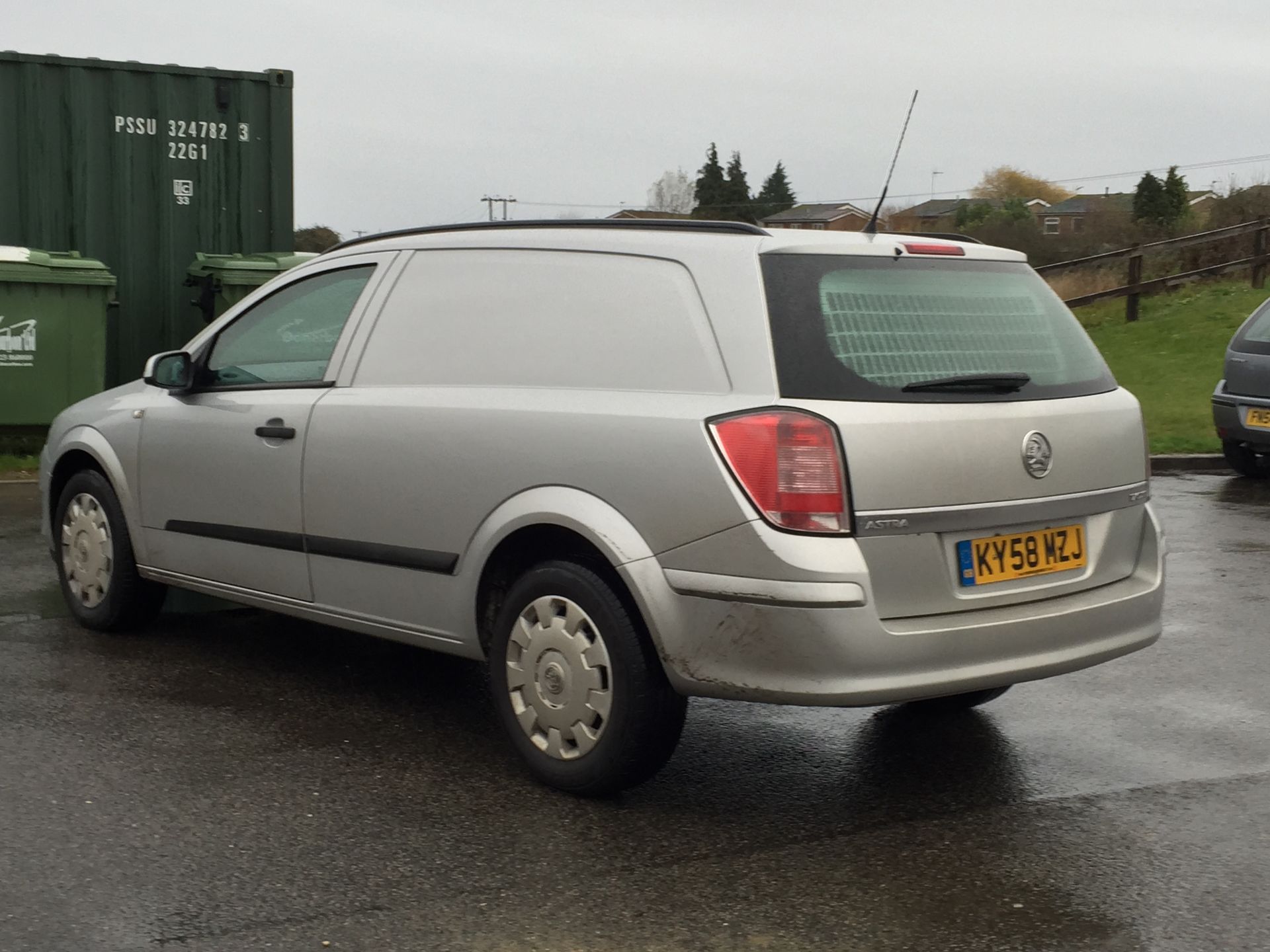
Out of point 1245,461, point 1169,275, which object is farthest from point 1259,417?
point 1169,275

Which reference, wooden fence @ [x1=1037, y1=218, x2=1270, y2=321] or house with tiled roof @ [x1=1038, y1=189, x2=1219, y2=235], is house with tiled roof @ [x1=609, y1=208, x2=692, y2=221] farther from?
house with tiled roof @ [x1=1038, y1=189, x2=1219, y2=235]

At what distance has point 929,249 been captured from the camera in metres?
4.49

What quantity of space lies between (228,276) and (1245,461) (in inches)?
315

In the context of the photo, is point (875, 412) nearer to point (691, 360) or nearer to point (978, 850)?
point (691, 360)

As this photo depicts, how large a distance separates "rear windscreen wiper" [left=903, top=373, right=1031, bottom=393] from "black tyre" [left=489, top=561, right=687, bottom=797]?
1.00 m

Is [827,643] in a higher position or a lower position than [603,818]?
higher

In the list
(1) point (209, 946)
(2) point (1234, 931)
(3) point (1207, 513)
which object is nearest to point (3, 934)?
(1) point (209, 946)

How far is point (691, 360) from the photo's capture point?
4250 mm

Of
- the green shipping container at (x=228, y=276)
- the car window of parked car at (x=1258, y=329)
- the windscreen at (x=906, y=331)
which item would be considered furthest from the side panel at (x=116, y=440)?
the car window of parked car at (x=1258, y=329)

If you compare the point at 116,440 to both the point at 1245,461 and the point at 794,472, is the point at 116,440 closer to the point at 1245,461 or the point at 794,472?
the point at 794,472

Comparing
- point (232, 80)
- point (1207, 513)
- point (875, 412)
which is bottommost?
point (1207, 513)

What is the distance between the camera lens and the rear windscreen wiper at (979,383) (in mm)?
4195

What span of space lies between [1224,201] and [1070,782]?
25.6 metres

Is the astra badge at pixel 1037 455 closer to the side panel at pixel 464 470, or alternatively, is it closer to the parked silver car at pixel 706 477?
the parked silver car at pixel 706 477
